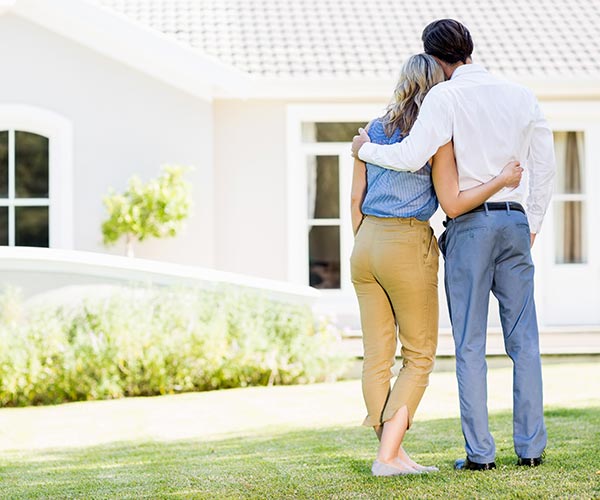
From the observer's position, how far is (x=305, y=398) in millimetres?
9227

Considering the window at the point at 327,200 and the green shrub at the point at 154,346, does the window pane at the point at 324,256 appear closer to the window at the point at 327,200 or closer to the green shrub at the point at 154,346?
the window at the point at 327,200

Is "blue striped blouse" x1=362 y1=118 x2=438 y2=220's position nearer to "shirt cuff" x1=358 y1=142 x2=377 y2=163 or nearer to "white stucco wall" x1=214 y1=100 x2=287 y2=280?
"shirt cuff" x1=358 y1=142 x2=377 y2=163

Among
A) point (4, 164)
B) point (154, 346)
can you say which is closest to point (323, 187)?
point (4, 164)

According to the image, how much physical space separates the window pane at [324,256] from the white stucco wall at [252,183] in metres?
0.43

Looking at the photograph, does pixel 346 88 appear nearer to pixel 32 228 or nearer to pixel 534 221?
pixel 32 228

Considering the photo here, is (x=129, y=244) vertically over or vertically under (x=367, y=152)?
under

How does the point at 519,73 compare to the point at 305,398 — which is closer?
the point at 305,398

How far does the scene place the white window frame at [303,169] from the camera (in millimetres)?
12766

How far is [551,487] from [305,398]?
190 inches

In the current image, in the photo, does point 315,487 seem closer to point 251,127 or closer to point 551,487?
point 551,487

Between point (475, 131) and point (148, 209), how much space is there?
7257 millimetres

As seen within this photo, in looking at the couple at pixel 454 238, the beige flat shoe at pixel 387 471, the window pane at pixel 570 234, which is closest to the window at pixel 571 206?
the window pane at pixel 570 234

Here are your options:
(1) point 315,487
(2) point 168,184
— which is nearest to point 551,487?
(1) point 315,487

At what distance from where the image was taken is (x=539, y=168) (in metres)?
5.05
